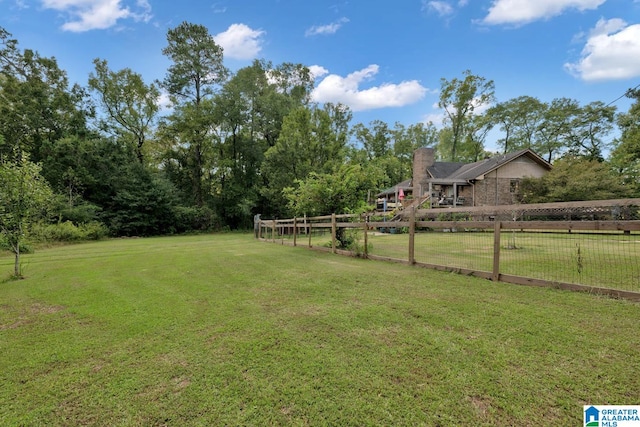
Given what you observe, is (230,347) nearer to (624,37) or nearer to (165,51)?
(624,37)

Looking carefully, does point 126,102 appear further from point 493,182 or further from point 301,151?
point 493,182

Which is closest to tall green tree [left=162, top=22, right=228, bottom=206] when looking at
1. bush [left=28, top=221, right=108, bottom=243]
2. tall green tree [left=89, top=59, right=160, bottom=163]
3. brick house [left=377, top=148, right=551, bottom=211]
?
tall green tree [left=89, top=59, right=160, bottom=163]

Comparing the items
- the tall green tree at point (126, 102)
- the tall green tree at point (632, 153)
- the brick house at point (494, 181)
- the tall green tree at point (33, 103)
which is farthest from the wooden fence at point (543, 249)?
the tall green tree at point (33, 103)

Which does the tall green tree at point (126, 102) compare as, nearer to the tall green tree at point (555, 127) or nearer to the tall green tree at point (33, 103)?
the tall green tree at point (33, 103)

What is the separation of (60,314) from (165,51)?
28.0m

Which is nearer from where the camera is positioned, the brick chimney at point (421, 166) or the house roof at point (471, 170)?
the house roof at point (471, 170)

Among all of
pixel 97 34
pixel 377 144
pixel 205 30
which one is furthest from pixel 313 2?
pixel 377 144

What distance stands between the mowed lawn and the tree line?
13842mm

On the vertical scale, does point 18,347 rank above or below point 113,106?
below

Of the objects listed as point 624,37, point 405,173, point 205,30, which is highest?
point 205,30

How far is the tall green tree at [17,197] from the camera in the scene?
6.02m

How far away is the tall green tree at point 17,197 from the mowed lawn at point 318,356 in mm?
2690

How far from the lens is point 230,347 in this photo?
2.75 metres

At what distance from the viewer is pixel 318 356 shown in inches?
101
